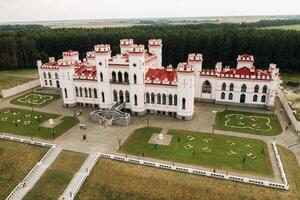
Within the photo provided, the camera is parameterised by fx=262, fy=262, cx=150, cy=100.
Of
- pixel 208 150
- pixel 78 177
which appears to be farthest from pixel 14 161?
pixel 208 150

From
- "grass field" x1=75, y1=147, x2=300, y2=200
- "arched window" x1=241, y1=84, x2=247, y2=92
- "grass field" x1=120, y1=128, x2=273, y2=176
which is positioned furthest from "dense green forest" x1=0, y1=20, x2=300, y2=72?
"grass field" x1=75, y1=147, x2=300, y2=200

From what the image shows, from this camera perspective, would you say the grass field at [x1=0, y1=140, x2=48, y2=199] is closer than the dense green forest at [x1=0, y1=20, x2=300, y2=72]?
Yes

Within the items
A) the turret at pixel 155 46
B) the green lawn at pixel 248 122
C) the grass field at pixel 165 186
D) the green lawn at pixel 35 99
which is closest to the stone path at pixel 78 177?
the grass field at pixel 165 186

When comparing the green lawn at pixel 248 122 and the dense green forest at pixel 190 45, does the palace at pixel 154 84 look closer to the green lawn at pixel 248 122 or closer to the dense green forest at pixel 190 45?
the green lawn at pixel 248 122

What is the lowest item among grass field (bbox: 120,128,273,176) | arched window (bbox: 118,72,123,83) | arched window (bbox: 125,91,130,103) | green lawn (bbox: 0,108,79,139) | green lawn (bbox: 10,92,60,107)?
grass field (bbox: 120,128,273,176)

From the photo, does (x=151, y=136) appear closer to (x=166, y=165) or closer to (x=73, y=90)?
(x=166, y=165)

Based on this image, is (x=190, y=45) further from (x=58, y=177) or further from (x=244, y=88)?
(x=58, y=177)

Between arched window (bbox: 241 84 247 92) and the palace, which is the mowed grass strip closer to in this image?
the palace
